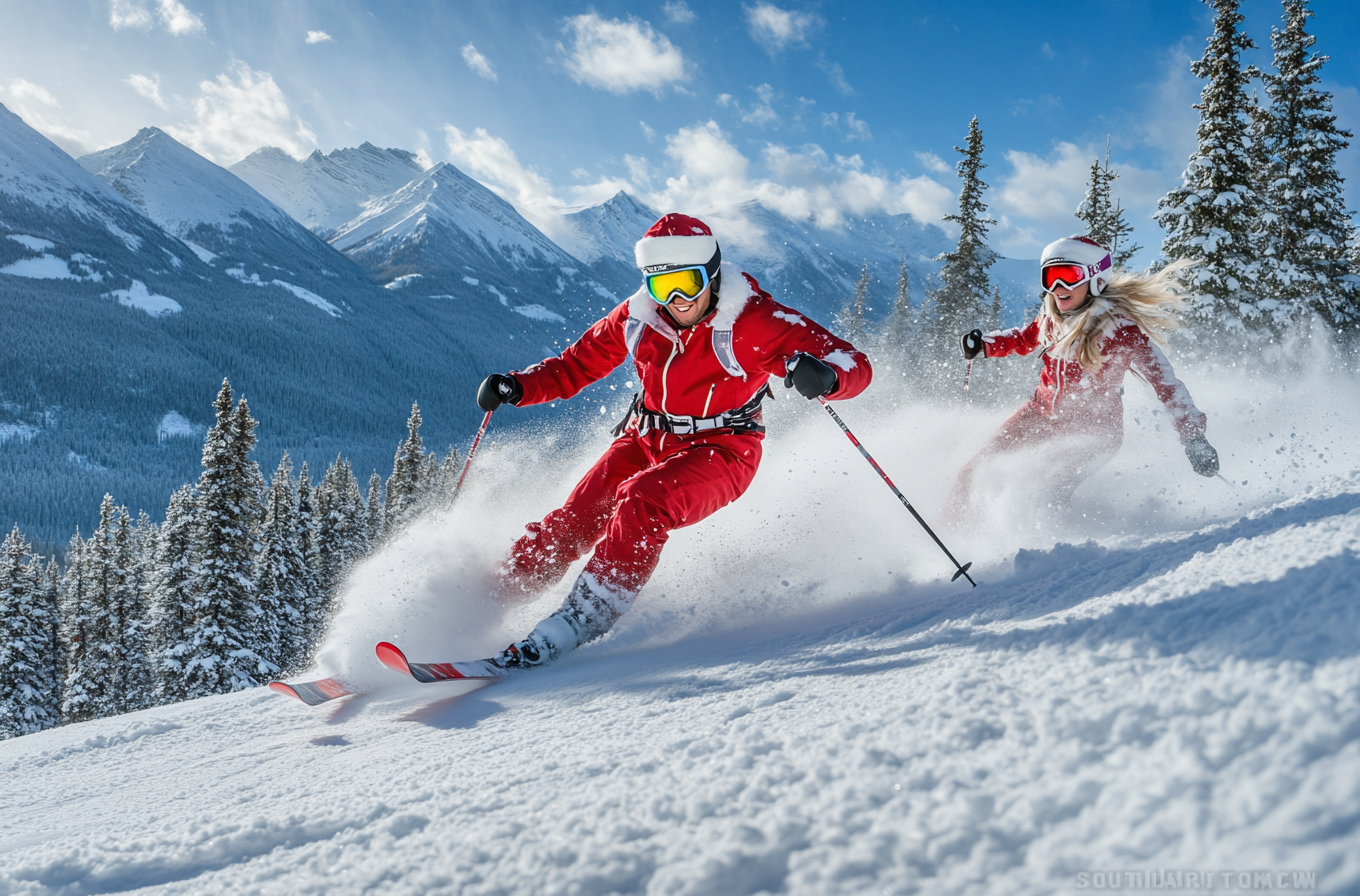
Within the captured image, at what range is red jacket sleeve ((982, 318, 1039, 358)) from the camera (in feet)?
18.4

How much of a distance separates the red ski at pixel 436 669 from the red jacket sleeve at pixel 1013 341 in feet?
14.8

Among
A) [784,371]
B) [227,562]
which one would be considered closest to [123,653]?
[227,562]

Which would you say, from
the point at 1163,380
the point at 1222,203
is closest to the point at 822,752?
the point at 1163,380

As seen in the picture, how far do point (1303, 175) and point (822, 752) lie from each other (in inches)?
832

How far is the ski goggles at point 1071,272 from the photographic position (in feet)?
16.1

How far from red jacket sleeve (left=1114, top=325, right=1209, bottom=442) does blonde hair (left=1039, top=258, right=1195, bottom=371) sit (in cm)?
10

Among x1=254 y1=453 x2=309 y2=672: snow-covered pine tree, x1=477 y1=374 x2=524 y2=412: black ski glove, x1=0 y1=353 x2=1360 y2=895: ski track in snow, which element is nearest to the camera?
x1=0 y1=353 x2=1360 y2=895: ski track in snow

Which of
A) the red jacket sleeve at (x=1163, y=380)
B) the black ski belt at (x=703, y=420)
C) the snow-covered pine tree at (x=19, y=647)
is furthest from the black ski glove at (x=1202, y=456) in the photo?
the snow-covered pine tree at (x=19, y=647)

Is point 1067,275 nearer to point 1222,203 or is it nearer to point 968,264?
point 1222,203

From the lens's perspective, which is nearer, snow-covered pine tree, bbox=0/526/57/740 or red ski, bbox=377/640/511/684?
red ski, bbox=377/640/511/684

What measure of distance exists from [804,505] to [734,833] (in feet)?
13.1

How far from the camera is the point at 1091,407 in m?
4.87

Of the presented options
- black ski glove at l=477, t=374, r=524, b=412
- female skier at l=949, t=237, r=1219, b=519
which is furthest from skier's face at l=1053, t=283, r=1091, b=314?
black ski glove at l=477, t=374, r=524, b=412

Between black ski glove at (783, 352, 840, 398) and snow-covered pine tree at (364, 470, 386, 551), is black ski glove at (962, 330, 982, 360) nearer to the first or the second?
black ski glove at (783, 352, 840, 398)
